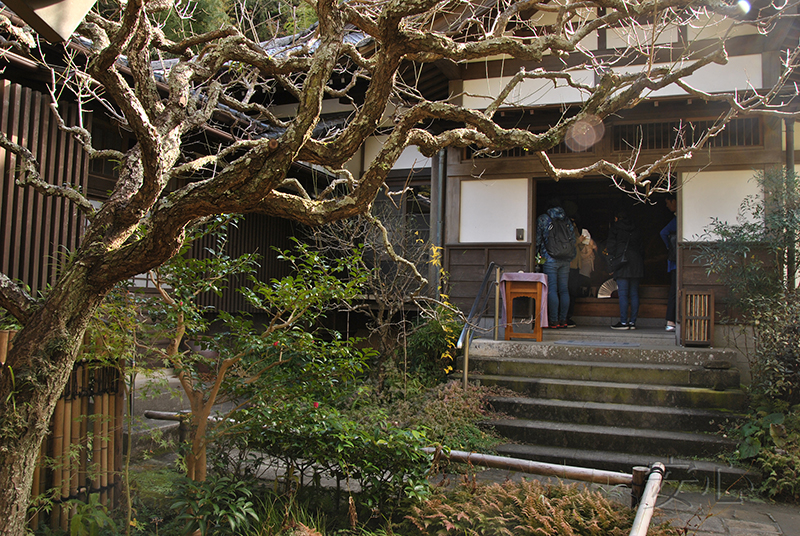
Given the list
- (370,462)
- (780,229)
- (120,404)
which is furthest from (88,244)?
(780,229)

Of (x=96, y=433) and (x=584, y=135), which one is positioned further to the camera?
(x=584, y=135)

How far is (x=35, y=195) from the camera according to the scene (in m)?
5.61

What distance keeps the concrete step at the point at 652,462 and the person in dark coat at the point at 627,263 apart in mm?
4001

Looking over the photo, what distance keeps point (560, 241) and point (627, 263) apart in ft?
3.98

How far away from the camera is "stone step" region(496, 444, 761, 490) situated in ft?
16.7

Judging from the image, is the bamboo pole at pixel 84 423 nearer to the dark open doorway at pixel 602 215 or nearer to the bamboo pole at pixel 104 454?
the bamboo pole at pixel 104 454

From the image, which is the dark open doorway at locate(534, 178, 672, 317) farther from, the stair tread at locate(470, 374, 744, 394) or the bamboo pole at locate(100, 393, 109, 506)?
the bamboo pole at locate(100, 393, 109, 506)

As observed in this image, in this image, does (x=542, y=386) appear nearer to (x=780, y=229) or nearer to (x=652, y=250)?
(x=780, y=229)

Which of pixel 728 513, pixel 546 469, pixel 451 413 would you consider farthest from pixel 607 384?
pixel 546 469

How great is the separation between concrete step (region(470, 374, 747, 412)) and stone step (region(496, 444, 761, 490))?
0.86 m

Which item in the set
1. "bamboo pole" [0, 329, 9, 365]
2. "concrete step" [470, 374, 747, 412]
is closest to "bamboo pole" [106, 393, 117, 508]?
"bamboo pole" [0, 329, 9, 365]

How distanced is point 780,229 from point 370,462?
607 cm

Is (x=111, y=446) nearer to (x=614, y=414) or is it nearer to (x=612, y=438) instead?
(x=612, y=438)

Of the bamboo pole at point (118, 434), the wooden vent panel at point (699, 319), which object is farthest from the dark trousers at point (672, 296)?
the bamboo pole at point (118, 434)
